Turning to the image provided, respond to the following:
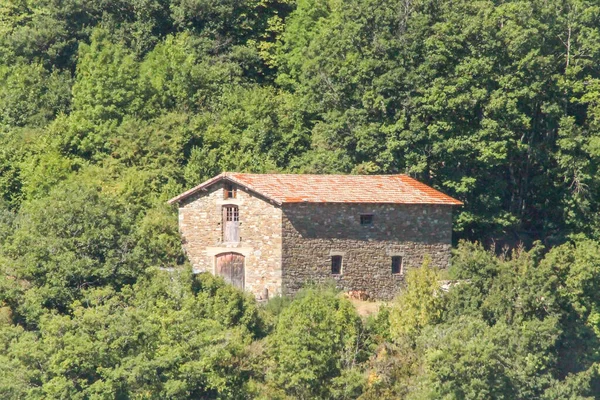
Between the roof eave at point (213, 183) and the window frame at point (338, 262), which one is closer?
the roof eave at point (213, 183)

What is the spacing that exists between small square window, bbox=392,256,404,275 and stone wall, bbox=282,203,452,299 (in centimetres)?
14

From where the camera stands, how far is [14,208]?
63938 mm

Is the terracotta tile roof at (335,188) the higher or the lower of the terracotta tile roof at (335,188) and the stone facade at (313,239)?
the higher

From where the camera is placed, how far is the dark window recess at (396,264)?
57656 millimetres

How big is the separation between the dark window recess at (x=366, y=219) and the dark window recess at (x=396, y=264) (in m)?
1.66

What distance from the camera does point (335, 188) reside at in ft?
188

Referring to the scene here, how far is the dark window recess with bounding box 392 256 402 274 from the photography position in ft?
189

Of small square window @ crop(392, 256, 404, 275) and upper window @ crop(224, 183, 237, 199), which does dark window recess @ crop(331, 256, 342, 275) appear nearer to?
small square window @ crop(392, 256, 404, 275)

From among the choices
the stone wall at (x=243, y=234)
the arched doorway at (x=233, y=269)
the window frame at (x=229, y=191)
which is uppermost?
the window frame at (x=229, y=191)

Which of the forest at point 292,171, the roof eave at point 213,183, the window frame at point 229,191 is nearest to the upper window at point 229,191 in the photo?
the window frame at point 229,191

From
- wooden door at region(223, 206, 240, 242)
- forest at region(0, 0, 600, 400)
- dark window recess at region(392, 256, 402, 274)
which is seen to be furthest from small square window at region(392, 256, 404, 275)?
wooden door at region(223, 206, 240, 242)

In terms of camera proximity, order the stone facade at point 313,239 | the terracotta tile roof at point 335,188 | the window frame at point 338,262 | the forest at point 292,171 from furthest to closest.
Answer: the window frame at point 338,262 < the terracotta tile roof at point 335,188 < the stone facade at point 313,239 < the forest at point 292,171

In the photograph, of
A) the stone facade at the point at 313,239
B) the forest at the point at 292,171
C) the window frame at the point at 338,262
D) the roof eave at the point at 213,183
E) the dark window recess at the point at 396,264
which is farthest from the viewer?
the dark window recess at the point at 396,264

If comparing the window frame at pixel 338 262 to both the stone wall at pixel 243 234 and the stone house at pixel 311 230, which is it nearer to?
the stone house at pixel 311 230
